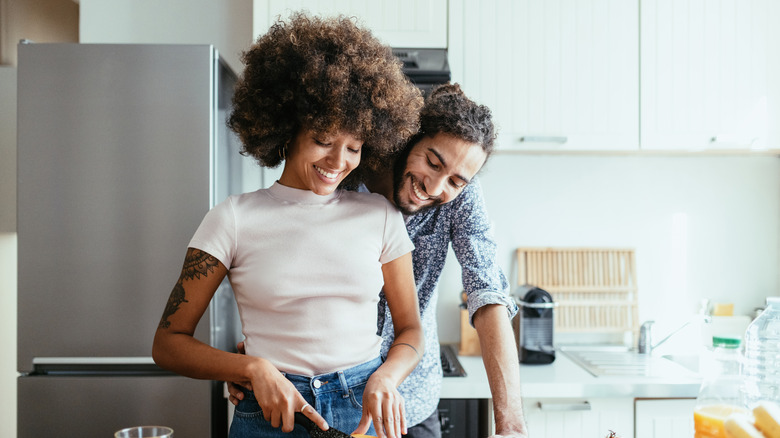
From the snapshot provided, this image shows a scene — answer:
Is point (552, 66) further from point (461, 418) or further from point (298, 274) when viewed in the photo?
point (298, 274)

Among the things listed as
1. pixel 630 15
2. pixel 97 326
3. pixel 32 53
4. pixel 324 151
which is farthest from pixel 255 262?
pixel 630 15

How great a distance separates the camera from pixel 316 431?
2.76 feet

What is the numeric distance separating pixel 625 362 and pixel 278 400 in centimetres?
153

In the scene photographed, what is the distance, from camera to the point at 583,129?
6.72 ft

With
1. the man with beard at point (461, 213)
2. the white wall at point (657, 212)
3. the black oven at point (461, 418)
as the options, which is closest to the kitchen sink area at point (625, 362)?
the white wall at point (657, 212)

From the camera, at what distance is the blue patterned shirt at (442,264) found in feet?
4.14

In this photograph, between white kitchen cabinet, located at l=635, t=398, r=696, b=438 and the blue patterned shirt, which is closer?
the blue patterned shirt

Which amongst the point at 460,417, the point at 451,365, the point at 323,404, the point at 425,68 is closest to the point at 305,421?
the point at 323,404

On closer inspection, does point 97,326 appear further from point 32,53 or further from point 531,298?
point 531,298

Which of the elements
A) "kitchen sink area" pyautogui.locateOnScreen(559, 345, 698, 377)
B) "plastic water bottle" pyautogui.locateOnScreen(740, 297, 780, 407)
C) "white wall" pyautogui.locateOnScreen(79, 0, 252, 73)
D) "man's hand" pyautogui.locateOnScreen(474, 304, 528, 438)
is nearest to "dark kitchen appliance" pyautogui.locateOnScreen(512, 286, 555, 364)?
"kitchen sink area" pyautogui.locateOnScreen(559, 345, 698, 377)

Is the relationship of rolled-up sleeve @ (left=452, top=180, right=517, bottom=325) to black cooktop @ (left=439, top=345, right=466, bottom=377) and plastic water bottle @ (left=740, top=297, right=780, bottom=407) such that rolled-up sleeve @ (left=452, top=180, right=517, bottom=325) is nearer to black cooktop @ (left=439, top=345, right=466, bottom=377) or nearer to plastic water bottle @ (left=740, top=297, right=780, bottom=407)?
plastic water bottle @ (left=740, top=297, right=780, bottom=407)

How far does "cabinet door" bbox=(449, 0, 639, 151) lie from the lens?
80.2 inches

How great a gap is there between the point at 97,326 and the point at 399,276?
3.59 feet

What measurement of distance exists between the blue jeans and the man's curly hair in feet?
1.32
